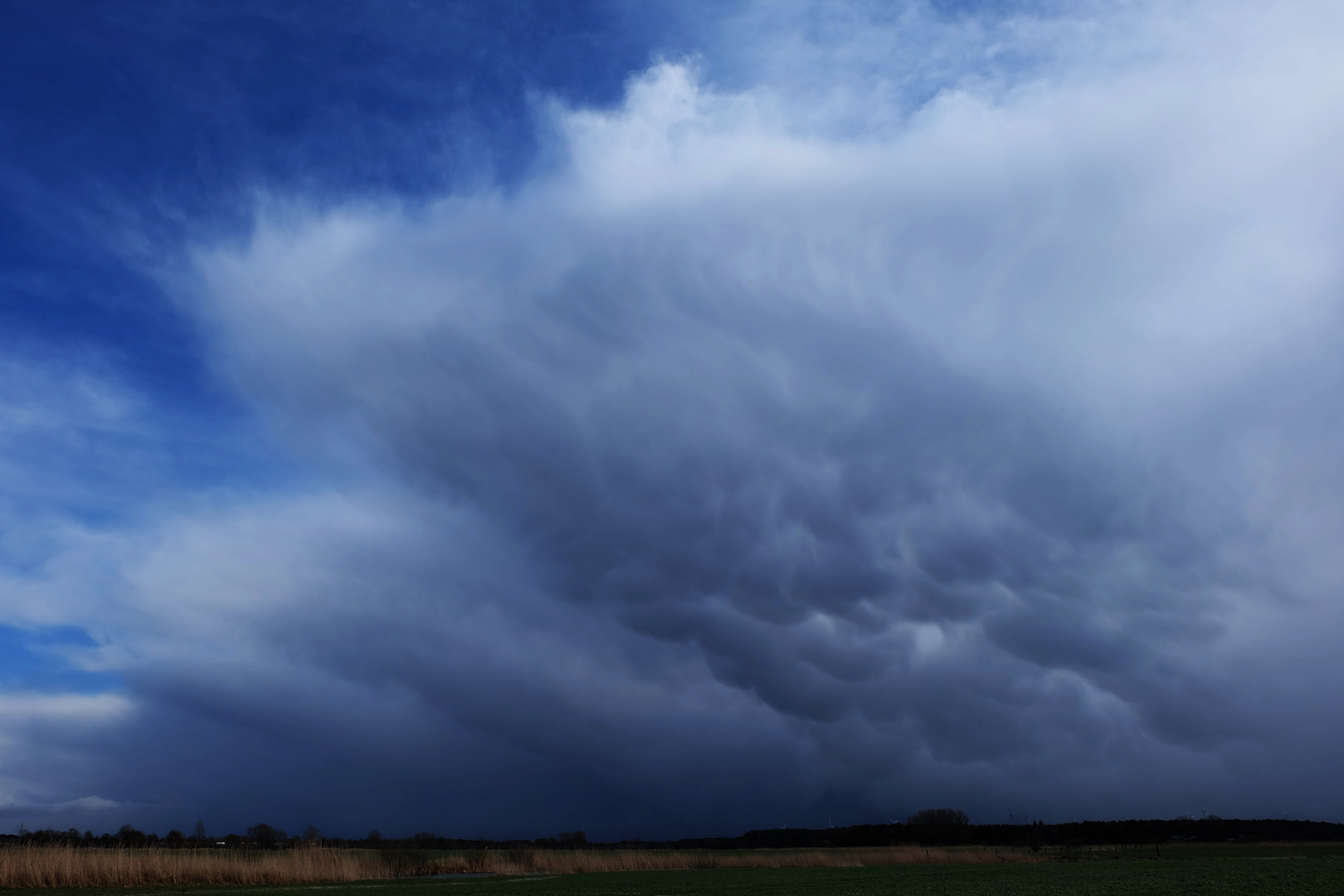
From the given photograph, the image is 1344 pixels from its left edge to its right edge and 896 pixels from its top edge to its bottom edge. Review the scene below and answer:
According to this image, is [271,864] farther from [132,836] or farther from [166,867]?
[132,836]

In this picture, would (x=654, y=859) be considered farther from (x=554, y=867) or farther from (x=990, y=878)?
A: (x=990, y=878)

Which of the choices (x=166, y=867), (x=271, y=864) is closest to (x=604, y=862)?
(x=271, y=864)

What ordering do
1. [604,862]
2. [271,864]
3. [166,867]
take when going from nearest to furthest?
[166,867]
[271,864]
[604,862]

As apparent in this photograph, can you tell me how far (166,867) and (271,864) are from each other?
5426mm

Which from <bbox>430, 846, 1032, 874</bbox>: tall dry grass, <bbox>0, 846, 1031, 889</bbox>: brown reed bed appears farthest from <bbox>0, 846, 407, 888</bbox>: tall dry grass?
<bbox>430, 846, 1032, 874</bbox>: tall dry grass

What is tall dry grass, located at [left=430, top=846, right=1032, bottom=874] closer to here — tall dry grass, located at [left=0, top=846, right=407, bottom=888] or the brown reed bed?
the brown reed bed

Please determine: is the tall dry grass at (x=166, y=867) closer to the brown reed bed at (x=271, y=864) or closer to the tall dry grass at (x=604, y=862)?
the brown reed bed at (x=271, y=864)

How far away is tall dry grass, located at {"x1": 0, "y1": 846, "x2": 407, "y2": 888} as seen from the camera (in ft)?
106

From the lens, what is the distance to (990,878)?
3281 cm

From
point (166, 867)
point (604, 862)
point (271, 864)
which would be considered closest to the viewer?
point (166, 867)

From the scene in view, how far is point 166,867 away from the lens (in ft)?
119

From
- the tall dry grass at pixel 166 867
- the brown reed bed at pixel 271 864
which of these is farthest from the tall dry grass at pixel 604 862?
the tall dry grass at pixel 166 867

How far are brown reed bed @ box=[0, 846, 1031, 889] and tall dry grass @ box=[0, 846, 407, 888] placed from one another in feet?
0.11

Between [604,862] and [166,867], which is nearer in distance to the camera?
[166,867]
